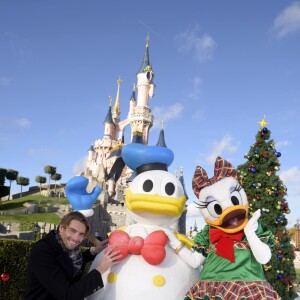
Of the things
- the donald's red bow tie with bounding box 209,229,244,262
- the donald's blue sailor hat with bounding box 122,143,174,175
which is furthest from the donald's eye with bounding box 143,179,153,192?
the donald's red bow tie with bounding box 209,229,244,262

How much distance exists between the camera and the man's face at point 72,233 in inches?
134

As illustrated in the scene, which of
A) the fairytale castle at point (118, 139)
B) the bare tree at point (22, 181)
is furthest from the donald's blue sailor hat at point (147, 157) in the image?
the bare tree at point (22, 181)

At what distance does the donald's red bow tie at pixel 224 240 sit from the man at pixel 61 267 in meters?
1.38

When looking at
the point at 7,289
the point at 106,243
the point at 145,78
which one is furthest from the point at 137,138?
the point at 145,78

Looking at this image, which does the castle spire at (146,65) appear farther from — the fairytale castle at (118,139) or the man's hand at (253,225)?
the man's hand at (253,225)

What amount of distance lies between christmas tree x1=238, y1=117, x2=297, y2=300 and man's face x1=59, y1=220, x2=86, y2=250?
6.33 metres

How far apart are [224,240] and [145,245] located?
1.00 m

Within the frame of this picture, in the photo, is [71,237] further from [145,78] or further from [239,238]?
[145,78]

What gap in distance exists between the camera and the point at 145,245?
4273mm

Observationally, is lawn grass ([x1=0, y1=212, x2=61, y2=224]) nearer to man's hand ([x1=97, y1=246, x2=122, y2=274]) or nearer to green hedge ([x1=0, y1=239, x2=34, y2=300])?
green hedge ([x1=0, y1=239, x2=34, y2=300])

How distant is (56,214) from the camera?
121 feet

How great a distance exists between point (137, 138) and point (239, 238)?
4217 millimetres

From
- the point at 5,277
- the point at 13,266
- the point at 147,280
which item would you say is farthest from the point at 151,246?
the point at 13,266

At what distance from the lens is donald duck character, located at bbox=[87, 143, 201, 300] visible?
416 cm
